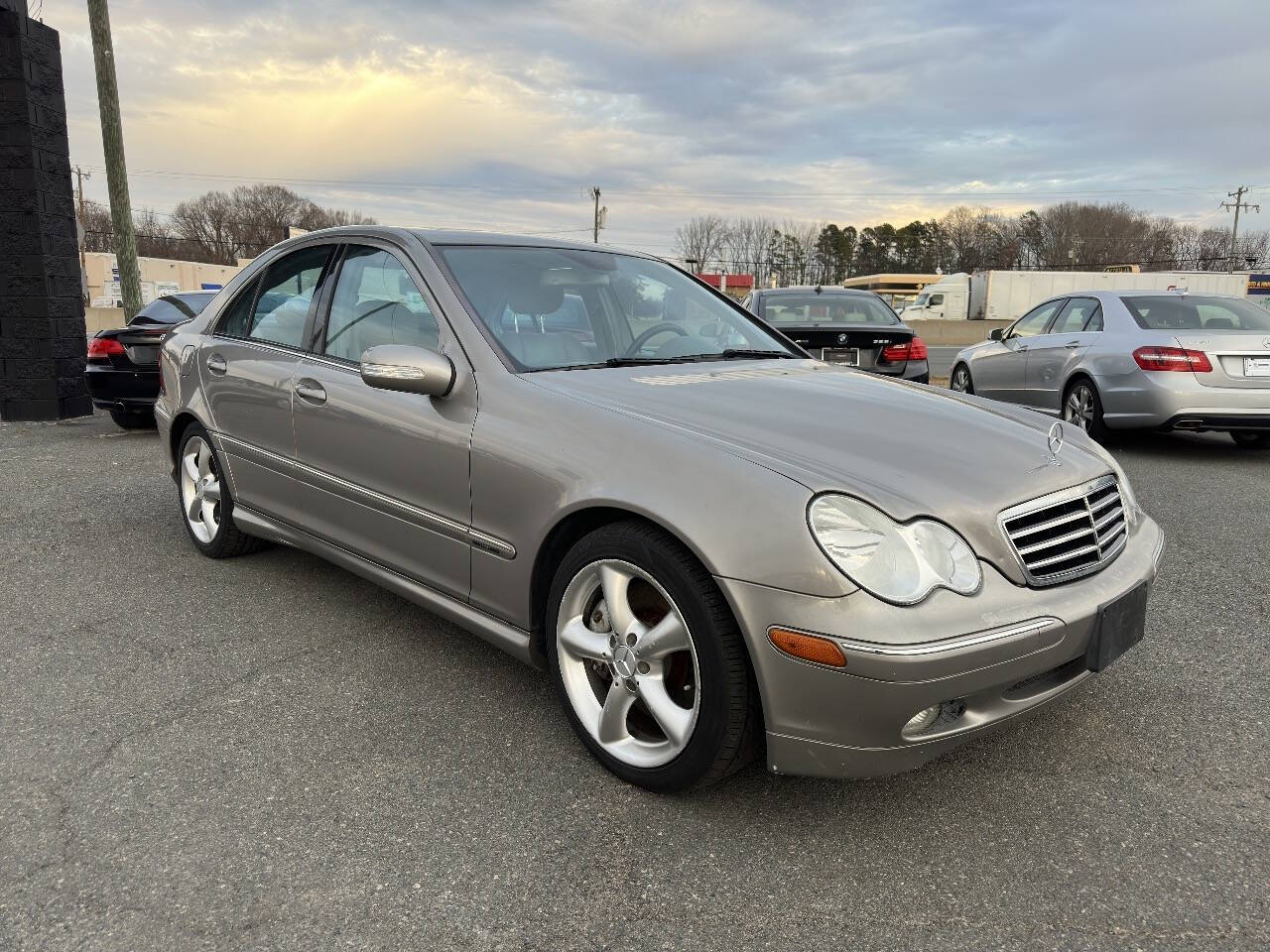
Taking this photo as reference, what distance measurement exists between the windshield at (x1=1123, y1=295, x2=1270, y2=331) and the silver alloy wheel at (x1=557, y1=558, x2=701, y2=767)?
6.83m

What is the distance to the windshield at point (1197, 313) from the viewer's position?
295 inches

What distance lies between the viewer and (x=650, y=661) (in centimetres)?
236

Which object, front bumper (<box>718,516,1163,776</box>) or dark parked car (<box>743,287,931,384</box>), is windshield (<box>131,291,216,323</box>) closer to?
dark parked car (<box>743,287,931,384</box>)

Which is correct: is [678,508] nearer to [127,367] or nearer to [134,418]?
[127,367]

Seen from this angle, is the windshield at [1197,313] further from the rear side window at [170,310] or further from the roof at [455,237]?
the rear side window at [170,310]

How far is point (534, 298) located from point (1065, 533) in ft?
6.29

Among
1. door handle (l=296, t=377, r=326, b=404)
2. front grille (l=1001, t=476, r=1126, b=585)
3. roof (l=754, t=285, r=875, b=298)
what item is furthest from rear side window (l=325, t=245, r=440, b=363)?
roof (l=754, t=285, r=875, b=298)

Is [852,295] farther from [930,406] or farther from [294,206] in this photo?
[294,206]

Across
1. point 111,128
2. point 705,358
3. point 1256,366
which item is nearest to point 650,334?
point 705,358

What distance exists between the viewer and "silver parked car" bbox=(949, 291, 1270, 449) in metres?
7.05

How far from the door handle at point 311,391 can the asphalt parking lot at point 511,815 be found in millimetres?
924

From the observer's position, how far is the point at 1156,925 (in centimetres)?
193

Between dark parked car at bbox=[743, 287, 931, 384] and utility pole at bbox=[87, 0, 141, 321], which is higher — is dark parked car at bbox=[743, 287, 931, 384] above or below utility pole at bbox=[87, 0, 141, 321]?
below

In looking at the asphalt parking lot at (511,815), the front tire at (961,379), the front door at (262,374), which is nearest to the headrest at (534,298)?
the front door at (262,374)
